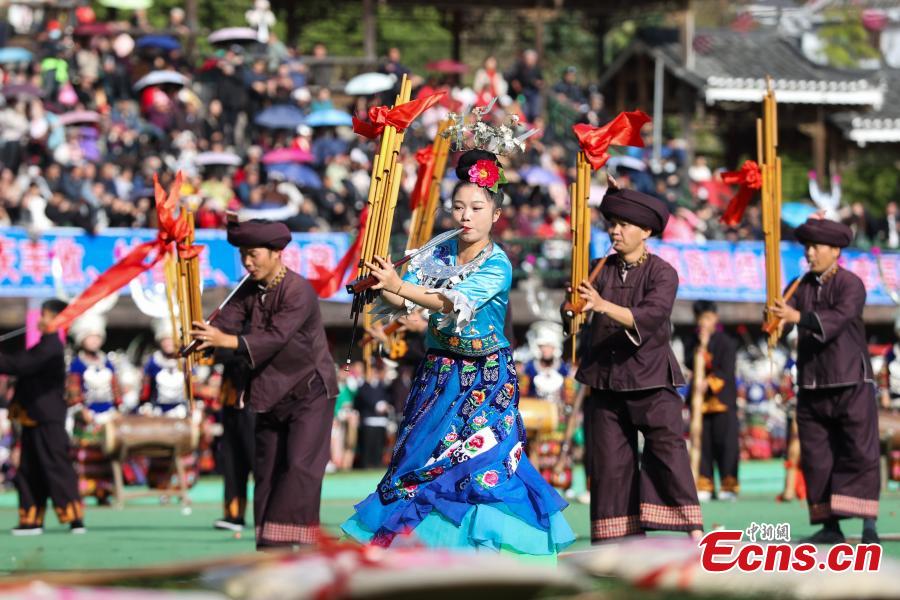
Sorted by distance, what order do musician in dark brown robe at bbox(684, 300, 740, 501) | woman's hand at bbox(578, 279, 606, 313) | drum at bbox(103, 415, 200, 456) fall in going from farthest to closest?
musician in dark brown robe at bbox(684, 300, 740, 501)
drum at bbox(103, 415, 200, 456)
woman's hand at bbox(578, 279, 606, 313)

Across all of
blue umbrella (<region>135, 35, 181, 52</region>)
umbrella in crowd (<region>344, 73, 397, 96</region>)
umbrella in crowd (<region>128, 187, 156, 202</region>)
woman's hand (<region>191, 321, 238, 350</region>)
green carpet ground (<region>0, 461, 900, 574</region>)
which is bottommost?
green carpet ground (<region>0, 461, 900, 574</region>)

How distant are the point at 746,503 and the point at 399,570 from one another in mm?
10567

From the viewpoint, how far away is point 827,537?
9.86m

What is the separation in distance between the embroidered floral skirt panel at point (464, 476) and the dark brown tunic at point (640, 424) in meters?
1.25

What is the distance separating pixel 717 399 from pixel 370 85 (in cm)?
821

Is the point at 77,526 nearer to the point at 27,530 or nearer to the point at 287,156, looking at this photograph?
the point at 27,530

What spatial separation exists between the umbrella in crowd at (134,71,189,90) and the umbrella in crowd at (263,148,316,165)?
143 cm

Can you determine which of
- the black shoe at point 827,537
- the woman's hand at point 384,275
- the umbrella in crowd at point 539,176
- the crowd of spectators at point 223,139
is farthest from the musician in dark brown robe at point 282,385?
the umbrella in crowd at point 539,176

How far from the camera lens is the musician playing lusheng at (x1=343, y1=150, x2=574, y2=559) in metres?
7.00

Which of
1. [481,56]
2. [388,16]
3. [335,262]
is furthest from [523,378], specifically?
[481,56]

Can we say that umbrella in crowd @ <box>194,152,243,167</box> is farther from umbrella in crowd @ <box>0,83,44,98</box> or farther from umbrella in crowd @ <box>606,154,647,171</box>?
umbrella in crowd @ <box>606,154,647,171</box>

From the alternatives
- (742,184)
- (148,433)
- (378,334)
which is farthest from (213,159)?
(742,184)

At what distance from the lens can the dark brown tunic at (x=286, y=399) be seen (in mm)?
8844

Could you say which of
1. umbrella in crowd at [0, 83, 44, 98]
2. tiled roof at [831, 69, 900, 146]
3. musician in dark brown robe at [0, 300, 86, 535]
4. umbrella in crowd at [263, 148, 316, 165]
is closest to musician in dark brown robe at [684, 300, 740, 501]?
musician in dark brown robe at [0, 300, 86, 535]
